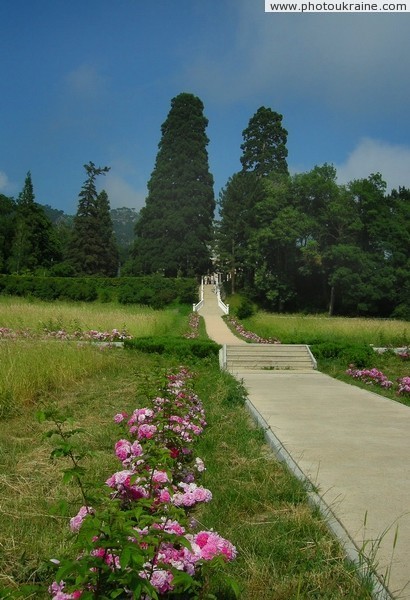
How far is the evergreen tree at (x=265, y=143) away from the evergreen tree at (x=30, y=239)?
24.8 meters

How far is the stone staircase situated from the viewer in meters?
13.4

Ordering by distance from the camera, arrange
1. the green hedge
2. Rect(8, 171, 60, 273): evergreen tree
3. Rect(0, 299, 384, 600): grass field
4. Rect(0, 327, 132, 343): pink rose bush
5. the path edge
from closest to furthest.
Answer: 1. the path edge
2. Rect(0, 299, 384, 600): grass field
3. Rect(0, 327, 132, 343): pink rose bush
4. the green hedge
5. Rect(8, 171, 60, 273): evergreen tree

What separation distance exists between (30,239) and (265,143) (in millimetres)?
28162

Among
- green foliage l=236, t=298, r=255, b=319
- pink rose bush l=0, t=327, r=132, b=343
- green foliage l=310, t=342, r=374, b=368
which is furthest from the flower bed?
pink rose bush l=0, t=327, r=132, b=343

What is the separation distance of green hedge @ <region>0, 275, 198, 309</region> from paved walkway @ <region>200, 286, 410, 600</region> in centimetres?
2668

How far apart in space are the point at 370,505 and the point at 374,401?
16.2 ft

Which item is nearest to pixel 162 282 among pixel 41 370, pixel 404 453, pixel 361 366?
pixel 361 366

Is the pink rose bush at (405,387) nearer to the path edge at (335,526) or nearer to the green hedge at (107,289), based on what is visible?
the path edge at (335,526)

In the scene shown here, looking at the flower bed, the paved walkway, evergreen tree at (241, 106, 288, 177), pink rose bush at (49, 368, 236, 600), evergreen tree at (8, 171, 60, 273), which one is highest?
evergreen tree at (241, 106, 288, 177)

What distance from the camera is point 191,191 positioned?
49.2m

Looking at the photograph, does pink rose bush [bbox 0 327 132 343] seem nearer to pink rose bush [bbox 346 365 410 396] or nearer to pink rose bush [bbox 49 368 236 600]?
pink rose bush [bbox 346 365 410 396]

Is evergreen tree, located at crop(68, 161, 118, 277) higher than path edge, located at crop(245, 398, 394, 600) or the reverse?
higher

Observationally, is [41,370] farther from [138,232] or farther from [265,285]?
[138,232]

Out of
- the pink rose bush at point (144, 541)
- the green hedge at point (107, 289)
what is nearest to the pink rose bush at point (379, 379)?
the pink rose bush at point (144, 541)
